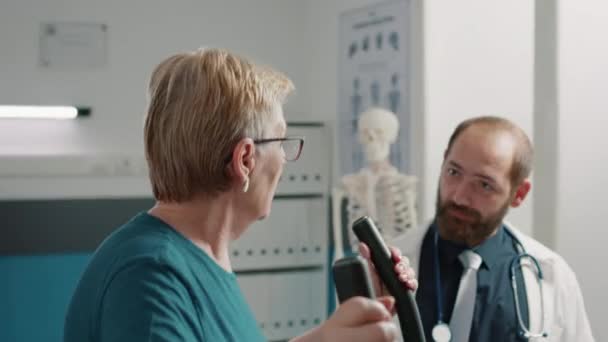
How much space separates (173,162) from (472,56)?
2482 mm

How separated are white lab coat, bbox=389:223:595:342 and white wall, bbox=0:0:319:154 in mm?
2035

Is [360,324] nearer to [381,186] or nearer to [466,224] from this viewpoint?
[466,224]

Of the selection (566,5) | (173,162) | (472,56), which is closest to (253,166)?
(173,162)

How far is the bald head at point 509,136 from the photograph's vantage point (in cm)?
A: 228

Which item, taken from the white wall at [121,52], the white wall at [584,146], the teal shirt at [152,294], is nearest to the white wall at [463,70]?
the white wall at [584,146]

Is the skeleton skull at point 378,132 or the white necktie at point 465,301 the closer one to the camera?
the white necktie at point 465,301

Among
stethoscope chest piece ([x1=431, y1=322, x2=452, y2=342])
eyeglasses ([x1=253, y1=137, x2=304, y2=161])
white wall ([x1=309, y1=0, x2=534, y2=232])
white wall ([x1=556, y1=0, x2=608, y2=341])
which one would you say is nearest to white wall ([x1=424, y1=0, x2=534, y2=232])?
white wall ([x1=309, y1=0, x2=534, y2=232])

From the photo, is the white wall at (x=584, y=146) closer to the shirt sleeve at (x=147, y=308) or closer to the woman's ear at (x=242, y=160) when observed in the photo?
the woman's ear at (x=242, y=160)

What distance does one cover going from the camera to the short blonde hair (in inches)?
42.5

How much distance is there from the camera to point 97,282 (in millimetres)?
1008

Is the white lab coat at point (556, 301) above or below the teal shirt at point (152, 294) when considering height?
below

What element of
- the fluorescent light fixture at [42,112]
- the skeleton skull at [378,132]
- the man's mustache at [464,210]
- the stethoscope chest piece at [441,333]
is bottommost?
the stethoscope chest piece at [441,333]

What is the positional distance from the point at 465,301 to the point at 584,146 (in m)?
0.87

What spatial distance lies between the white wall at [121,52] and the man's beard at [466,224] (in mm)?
1972
